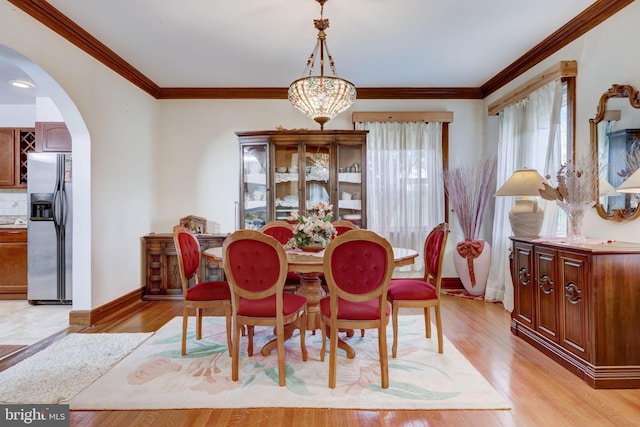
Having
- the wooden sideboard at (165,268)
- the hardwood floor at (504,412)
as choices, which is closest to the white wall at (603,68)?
the hardwood floor at (504,412)

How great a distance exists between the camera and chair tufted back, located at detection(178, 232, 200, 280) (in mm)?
2562

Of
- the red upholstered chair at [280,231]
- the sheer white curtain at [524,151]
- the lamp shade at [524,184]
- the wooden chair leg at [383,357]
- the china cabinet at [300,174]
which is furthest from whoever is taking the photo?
the china cabinet at [300,174]

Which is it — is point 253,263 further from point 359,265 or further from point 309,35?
point 309,35

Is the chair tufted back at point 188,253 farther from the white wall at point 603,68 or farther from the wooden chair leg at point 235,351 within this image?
the white wall at point 603,68

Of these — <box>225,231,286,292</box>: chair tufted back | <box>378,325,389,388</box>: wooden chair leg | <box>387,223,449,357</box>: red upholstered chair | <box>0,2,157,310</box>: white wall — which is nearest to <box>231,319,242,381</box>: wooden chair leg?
<box>225,231,286,292</box>: chair tufted back

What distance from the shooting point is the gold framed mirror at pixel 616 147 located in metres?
2.38

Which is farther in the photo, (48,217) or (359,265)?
(48,217)

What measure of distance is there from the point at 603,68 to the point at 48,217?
18.4 feet

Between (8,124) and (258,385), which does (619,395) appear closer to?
(258,385)

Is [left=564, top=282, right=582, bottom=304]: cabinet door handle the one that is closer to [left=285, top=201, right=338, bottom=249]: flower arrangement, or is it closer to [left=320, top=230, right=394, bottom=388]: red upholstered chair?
[left=320, top=230, right=394, bottom=388]: red upholstered chair

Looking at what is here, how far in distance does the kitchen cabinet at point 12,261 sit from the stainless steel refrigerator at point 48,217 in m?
0.48

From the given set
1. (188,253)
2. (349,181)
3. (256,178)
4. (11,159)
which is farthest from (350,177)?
(11,159)

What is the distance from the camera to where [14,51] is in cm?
246

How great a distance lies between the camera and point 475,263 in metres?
4.11
